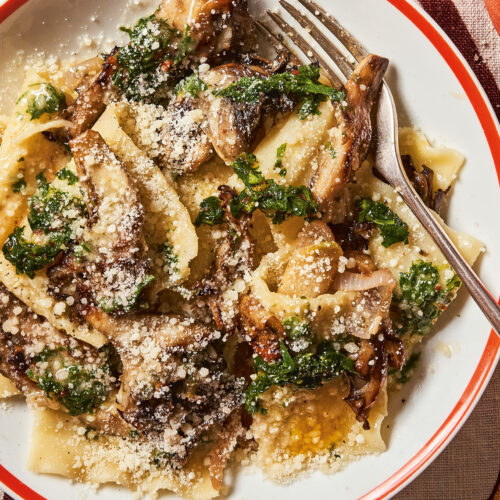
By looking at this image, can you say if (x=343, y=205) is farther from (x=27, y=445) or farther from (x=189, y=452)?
(x=27, y=445)

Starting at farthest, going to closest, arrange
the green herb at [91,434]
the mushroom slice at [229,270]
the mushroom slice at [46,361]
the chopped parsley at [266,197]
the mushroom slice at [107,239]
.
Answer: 1. the green herb at [91,434]
2. the mushroom slice at [46,361]
3. the mushroom slice at [229,270]
4. the chopped parsley at [266,197]
5. the mushroom slice at [107,239]

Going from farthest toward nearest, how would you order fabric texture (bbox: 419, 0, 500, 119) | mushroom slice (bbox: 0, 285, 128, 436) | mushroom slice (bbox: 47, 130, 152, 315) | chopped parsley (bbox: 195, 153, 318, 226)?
fabric texture (bbox: 419, 0, 500, 119) < mushroom slice (bbox: 0, 285, 128, 436) < chopped parsley (bbox: 195, 153, 318, 226) < mushroom slice (bbox: 47, 130, 152, 315)

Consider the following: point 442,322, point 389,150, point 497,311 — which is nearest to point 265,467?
point 442,322

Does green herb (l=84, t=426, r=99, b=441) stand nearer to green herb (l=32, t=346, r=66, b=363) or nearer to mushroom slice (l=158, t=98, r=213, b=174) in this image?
green herb (l=32, t=346, r=66, b=363)

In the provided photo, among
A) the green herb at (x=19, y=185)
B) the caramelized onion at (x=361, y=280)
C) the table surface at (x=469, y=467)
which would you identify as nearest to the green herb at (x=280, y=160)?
the caramelized onion at (x=361, y=280)

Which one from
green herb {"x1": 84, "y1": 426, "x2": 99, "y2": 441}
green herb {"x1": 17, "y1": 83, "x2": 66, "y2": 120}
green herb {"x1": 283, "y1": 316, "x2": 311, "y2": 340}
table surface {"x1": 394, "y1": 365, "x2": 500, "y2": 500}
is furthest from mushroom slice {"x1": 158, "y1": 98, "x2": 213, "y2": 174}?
table surface {"x1": 394, "y1": 365, "x2": 500, "y2": 500}

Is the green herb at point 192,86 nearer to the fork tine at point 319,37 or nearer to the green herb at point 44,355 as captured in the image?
the fork tine at point 319,37
